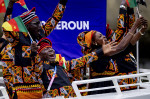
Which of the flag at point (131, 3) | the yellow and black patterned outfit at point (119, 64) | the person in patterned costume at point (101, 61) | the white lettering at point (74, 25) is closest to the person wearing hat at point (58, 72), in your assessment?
the person in patterned costume at point (101, 61)

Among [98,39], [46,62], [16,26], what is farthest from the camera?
[98,39]

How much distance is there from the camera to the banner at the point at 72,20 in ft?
21.9

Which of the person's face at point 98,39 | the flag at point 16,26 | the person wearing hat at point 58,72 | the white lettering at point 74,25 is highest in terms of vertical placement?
the white lettering at point 74,25

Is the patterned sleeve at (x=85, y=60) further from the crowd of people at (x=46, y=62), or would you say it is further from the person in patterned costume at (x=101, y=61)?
the person in patterned costume at (x=101, y=61)

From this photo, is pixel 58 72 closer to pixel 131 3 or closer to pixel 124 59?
pixel 124 59

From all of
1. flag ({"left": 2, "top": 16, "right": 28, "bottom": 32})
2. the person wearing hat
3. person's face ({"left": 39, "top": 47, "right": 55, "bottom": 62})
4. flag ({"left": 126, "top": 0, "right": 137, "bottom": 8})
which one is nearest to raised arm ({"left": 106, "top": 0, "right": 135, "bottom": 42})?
flag ({"left": 126, "top": 0, "right": 137, "bottom": 8})

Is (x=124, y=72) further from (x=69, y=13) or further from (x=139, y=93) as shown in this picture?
(x=69, y=13)

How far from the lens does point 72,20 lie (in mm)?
6664

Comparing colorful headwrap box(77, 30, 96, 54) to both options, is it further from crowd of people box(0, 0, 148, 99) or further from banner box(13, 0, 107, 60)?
banner box(13, 0, 107, 60)

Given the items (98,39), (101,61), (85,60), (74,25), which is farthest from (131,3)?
(74,25)

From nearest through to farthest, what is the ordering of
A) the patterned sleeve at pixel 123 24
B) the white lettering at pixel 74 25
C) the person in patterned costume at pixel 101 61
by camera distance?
the person in patterned costume at pixel 101 61 < the patterned sleeve at pixel 123 24 < the white lettering at pixel 74 25

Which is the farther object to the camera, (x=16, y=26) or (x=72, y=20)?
(x=72, y=20)

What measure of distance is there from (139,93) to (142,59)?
8.28 m

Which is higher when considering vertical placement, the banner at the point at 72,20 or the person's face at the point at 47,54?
the banner at the point at 72,20
